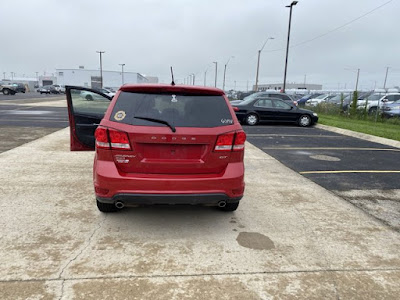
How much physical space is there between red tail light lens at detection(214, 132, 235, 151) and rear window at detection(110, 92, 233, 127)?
144 millimetres

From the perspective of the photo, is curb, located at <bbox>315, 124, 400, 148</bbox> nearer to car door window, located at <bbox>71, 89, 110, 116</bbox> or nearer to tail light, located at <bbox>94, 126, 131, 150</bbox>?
car door window, located at <bbox>71, 89, 110, 116</bbox>

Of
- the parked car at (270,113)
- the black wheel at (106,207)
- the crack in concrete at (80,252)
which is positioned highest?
the parked car at (270,113)

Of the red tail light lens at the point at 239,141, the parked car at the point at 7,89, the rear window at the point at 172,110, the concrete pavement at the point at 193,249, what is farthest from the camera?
the parked car at the point at 7,89

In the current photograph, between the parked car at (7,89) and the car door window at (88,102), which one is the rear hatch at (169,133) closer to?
the car door window at (88,102)

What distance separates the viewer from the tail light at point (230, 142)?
3.54m

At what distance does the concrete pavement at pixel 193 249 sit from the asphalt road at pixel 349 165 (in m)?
0.45

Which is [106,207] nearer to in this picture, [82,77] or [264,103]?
[264,103]

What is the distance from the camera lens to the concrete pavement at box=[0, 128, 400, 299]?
9.06 ft

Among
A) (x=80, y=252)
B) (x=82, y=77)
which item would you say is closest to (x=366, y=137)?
(x=80, y=252)

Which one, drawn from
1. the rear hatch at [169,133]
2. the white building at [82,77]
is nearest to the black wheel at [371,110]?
the rear hatch at [169,133]

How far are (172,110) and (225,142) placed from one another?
68 cm

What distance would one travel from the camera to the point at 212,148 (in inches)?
139

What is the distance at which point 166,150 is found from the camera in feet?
11.3

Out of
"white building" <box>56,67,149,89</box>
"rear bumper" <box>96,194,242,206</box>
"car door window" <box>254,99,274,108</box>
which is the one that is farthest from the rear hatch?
"white building" <box>56,67,149,89</box>
